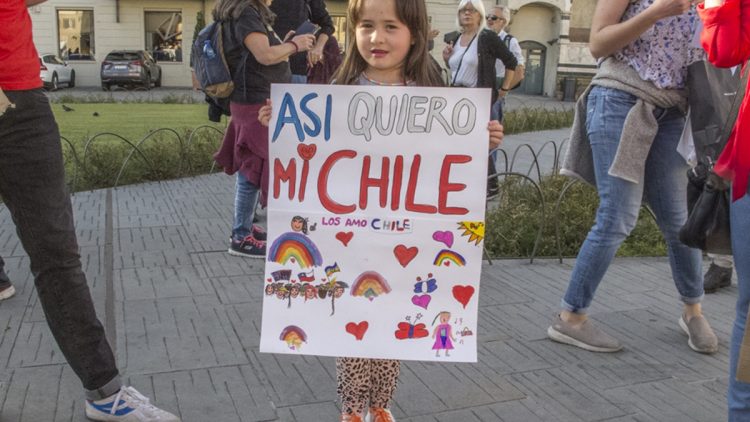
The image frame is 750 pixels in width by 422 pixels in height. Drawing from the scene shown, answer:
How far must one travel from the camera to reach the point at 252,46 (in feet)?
15.0

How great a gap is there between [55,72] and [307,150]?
28516 millimetres

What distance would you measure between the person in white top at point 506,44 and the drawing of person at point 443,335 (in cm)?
502

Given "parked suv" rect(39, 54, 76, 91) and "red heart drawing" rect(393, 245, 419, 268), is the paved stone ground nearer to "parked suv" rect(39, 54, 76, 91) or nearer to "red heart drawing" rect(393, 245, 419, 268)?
"red heart drawing" rect(393, 245, 419, 268)

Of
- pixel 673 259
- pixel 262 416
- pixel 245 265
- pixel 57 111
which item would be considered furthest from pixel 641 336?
pixel 57 111

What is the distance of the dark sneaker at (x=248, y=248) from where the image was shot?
5094 millimetres

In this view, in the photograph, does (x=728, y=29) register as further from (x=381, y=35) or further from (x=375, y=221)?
(x=375, y=221)

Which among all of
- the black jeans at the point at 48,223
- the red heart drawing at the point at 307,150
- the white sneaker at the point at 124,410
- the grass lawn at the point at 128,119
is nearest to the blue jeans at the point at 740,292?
the red heart drawing at the point at 307,150

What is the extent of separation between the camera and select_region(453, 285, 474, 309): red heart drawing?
2.46 m

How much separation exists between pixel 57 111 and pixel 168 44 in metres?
18.4

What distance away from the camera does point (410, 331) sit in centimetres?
247

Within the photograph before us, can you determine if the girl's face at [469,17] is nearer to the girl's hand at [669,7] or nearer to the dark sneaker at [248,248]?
the dark sneaker at [248,248]

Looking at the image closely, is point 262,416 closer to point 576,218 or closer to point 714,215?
point 714,215

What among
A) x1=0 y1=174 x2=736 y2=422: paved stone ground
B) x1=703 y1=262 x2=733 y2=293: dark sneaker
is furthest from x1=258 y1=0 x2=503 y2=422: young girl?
x1=703 y1=262 x2=733 y2=293: dark sneaker

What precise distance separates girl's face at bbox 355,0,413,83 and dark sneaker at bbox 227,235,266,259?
2705 mm
